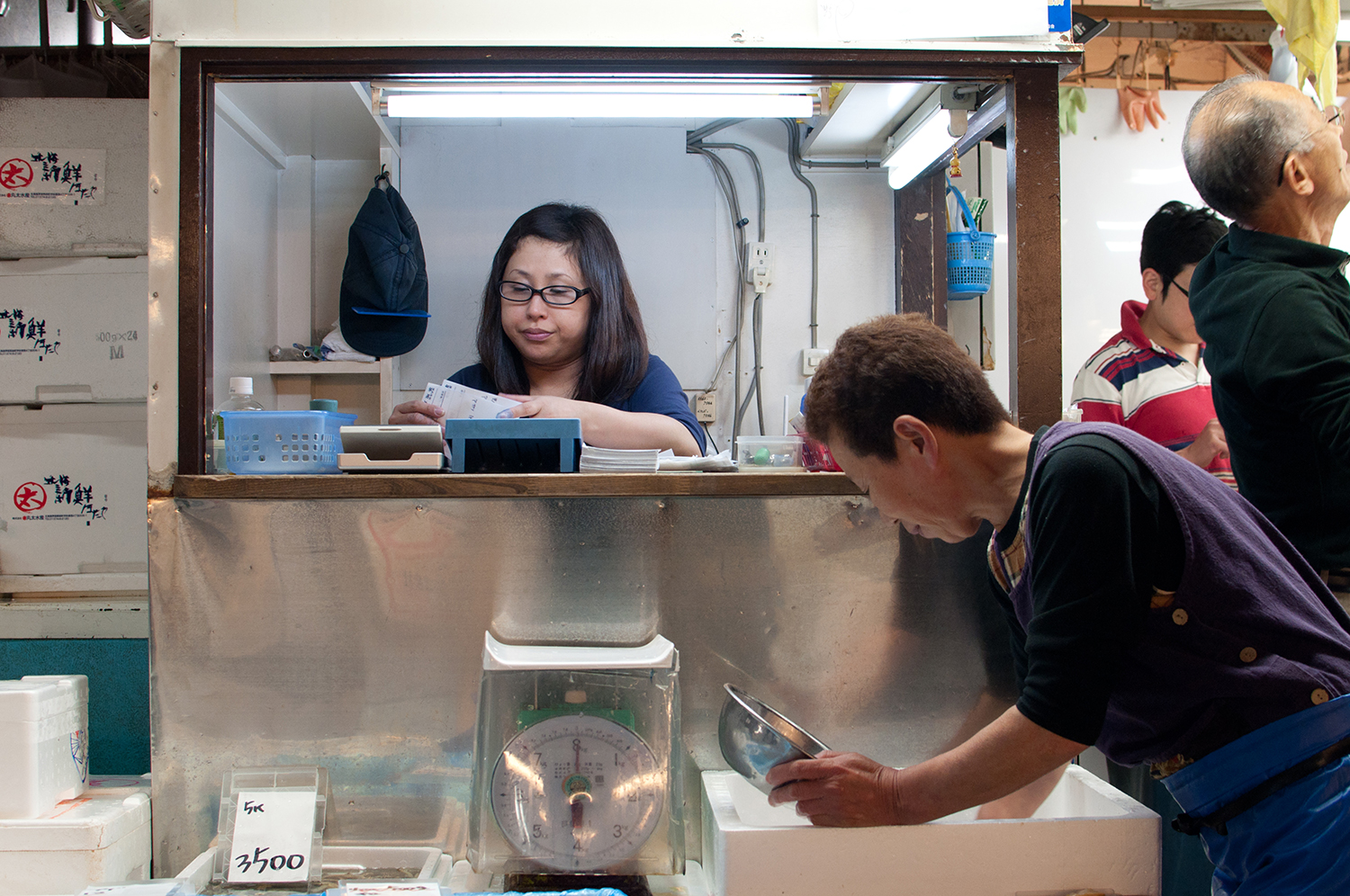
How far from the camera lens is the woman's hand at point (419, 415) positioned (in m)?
1.56

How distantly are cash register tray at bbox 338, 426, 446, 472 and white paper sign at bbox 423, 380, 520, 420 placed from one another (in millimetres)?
116

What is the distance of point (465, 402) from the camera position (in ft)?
5.04

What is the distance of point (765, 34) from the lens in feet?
4.66

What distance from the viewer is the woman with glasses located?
2283mm

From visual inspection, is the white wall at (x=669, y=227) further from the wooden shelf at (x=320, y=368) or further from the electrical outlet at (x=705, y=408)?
the wooden shelf at (x=320, y=368)

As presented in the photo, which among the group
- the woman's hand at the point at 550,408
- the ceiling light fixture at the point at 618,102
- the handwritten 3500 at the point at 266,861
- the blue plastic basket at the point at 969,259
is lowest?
the handwritten 3500 at the point at 266,861

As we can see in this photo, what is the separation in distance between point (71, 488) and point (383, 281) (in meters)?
0.96

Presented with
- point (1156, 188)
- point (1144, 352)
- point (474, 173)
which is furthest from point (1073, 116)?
point (474, 173)

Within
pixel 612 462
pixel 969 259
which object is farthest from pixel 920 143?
pixel 612 462

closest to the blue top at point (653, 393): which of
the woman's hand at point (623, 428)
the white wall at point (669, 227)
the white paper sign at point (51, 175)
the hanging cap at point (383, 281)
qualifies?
the woman's hand at point (623, 428)

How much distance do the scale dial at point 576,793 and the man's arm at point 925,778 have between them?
0.22m

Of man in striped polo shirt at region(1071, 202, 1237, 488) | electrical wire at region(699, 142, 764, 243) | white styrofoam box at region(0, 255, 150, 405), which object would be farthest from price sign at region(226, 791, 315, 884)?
electrical wire at region(699, 142, 764, 243)

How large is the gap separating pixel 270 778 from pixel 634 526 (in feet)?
2.26

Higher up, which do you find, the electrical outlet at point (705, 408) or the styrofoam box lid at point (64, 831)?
the electrical outlet at point (705, 408)
